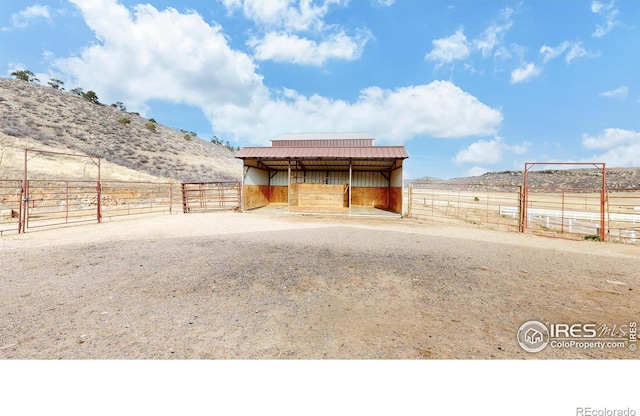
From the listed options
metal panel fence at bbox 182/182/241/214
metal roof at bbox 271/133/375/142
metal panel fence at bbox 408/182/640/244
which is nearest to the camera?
metal panel fence at bbox 408/182/640/244

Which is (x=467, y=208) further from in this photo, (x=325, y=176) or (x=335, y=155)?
(x=335, y=155)

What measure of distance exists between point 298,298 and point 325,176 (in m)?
18.7

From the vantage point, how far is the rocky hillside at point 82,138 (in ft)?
89.1

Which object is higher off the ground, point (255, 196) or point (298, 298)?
point (255, 196)

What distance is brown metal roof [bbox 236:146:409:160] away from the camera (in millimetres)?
16189

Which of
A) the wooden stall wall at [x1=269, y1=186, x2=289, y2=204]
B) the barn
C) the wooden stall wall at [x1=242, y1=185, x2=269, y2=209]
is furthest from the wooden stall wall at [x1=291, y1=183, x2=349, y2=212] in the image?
the wooden stall wall at [x1=269, y1=186, x2=289, y2=204]

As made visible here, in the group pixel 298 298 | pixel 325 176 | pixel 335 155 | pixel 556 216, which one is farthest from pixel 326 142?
pixel 298 298

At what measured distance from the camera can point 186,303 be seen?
3.98 meters

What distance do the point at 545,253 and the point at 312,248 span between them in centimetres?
642

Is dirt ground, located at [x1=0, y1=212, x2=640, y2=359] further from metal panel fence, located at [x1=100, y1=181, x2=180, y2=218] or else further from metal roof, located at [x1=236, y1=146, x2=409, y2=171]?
metal panel fence, located at [x1=100, y1=181, x2=180, y2=218]

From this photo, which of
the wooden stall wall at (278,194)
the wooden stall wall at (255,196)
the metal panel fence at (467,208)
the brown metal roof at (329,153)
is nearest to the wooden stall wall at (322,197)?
the brown metal roof at (329,153)

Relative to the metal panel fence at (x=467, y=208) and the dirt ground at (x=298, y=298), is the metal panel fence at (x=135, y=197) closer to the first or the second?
the dirt ground at (x=298, y=298)

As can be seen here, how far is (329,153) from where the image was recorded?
17.2m
